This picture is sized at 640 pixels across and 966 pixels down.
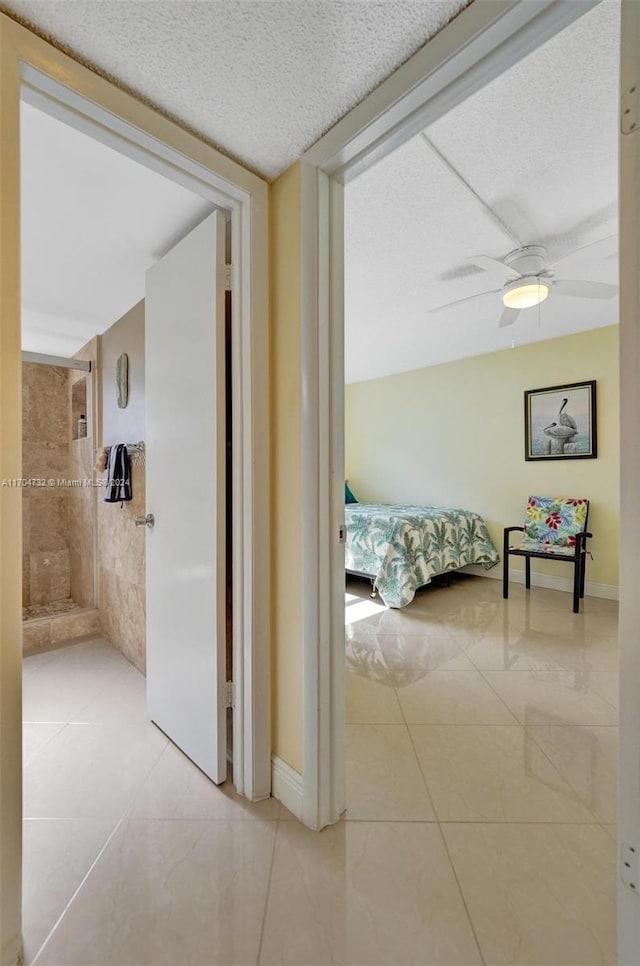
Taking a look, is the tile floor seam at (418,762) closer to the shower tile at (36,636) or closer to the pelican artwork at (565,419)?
the shower tile at (36,636)

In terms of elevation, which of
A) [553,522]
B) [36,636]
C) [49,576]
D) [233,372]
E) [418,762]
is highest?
[233,372]

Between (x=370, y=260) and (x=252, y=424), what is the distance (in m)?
1.58

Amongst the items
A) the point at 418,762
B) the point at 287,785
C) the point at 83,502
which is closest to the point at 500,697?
the point at 418,762

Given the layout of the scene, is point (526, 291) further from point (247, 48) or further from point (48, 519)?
point (48, 519)

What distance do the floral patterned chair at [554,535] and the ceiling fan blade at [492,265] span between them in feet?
7.15

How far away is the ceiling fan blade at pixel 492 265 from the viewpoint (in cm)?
210

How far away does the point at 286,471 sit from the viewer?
1.38 metres

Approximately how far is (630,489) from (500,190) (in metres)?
1.72

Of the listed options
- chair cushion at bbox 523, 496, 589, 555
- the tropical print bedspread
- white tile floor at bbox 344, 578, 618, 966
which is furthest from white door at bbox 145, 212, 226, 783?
chair cushion at bbox 523, 496, 589, 555

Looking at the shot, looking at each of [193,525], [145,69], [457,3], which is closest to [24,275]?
[145,69]

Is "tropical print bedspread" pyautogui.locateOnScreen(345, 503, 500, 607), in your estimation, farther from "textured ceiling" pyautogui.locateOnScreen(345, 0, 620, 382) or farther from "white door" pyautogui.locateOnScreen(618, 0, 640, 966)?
"white door" pyautogui.locateOnScreen(618, 0, 640, 966)

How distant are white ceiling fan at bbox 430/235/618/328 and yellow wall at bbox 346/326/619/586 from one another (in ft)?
4.73

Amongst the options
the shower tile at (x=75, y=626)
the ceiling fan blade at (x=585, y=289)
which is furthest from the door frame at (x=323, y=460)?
the shower tile at (x=75, y=626)

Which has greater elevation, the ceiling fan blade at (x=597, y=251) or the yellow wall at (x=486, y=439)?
the ceiling fan blade at (x=597, y=251)
